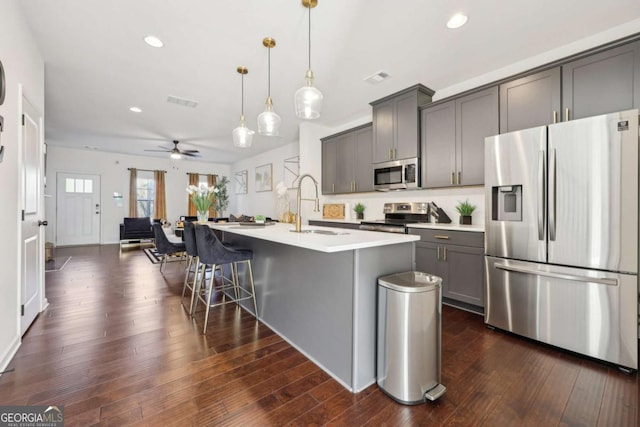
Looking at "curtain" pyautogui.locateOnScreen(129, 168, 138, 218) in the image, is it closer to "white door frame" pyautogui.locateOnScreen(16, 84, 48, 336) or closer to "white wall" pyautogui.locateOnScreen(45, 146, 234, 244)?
"white wall" pyautogui.locateOnScreen(45, 146, 234, 244)

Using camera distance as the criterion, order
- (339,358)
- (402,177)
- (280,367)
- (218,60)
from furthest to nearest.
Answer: (402,177) → (218,60) → (280,367) → (339,358)

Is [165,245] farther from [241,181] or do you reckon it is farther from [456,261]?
[241,181]

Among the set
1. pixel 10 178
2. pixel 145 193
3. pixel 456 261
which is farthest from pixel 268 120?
pixel 145 193

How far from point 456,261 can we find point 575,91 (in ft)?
6.01

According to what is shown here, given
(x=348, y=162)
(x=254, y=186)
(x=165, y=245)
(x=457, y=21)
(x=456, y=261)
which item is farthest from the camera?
(x=254, y=186)

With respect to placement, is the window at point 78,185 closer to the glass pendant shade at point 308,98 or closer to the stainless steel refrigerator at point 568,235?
the glass pendant shade at point 308,98

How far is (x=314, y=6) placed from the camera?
2098 millimetres

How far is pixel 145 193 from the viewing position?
839 cm

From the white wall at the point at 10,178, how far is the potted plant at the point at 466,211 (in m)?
4.13

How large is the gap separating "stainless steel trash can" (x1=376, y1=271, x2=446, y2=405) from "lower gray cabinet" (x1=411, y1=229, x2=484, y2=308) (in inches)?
56.1

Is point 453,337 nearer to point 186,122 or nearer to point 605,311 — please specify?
point 605,311

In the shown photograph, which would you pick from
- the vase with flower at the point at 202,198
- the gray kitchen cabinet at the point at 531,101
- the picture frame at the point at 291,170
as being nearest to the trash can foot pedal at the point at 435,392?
the gray kitchen cabinet at the point at 531,101

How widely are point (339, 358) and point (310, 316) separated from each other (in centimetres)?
36

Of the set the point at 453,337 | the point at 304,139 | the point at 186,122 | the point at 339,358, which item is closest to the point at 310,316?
the point at 339,358
